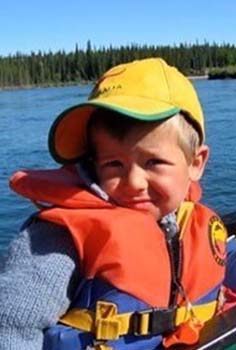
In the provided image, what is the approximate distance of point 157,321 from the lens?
1.81 m

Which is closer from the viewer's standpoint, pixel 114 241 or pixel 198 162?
pixel 114 241

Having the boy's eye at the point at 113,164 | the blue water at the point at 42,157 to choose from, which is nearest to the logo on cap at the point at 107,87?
the boy's eye at the point at 113,164

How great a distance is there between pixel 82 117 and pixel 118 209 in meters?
0.23

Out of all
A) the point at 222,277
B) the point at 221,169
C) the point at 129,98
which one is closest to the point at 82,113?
the point at 129,98

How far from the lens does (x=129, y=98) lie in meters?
1.73

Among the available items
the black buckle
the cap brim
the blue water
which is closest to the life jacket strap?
the black buckle

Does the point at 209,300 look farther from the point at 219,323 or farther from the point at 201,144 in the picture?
the point at 201,144

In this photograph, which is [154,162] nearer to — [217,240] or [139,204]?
[139,204]

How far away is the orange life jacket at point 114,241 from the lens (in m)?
1.73

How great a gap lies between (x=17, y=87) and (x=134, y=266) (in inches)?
3122

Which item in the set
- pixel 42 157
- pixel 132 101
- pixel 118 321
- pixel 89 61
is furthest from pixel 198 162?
pixel 89 61

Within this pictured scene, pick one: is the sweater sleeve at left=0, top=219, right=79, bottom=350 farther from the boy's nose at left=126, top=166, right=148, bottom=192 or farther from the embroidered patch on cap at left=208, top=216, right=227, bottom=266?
the embroidered patch on cap at left=208, top=216, right=227, bottom=266

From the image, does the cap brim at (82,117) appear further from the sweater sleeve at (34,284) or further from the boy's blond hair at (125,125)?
the sweater sleeve at (34,284)

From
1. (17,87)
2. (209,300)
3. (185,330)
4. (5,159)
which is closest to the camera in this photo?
(185,330)
